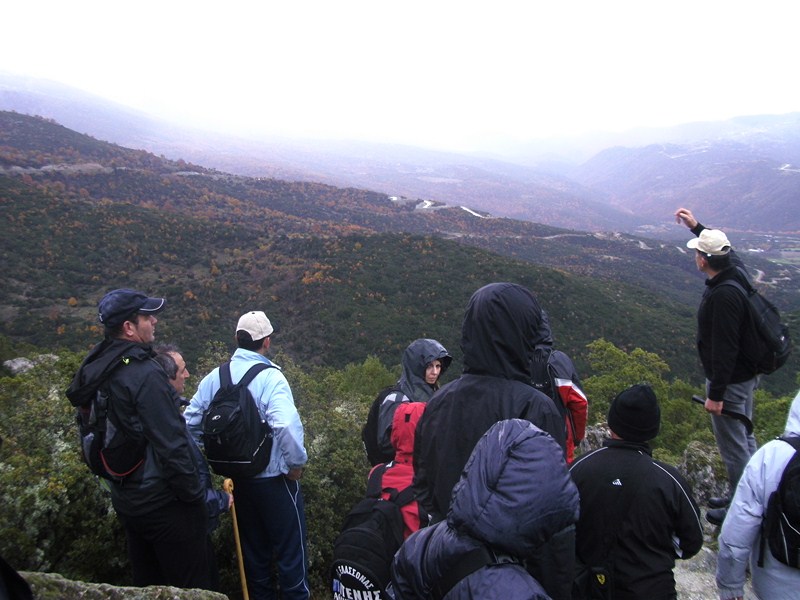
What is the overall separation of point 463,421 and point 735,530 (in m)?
1.23

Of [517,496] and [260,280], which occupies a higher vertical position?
[517,496]

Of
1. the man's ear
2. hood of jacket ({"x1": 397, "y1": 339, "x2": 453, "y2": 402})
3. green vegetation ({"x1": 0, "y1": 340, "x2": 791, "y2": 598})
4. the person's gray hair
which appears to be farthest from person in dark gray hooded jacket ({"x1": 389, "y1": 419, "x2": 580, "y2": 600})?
green vegetation ({"x1": 0, "y1": 340, "x2": 791, "y2": 598})

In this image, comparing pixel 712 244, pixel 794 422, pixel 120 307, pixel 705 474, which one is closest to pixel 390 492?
pixel 120 307

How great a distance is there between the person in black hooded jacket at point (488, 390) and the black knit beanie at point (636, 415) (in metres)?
0.35

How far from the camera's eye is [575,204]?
159 meters

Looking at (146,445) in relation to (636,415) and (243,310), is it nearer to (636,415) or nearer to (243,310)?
(636,415)

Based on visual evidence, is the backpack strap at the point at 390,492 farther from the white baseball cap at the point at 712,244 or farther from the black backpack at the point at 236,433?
the white baseball cap at the point at 712,244

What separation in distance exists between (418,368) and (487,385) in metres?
1.20

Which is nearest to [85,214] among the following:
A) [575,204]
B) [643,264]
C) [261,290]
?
[261,290]

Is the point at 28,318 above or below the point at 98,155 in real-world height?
below

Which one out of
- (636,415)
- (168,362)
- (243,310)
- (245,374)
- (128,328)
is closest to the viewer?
(636,415)

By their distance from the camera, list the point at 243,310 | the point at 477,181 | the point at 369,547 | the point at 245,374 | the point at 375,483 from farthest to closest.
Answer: the point at 477,181
the point at 243,310
the point at 245,374
the point at 375,483
the point at 369,547

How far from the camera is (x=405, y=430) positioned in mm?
2750

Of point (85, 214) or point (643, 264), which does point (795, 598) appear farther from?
point (643, 264)
